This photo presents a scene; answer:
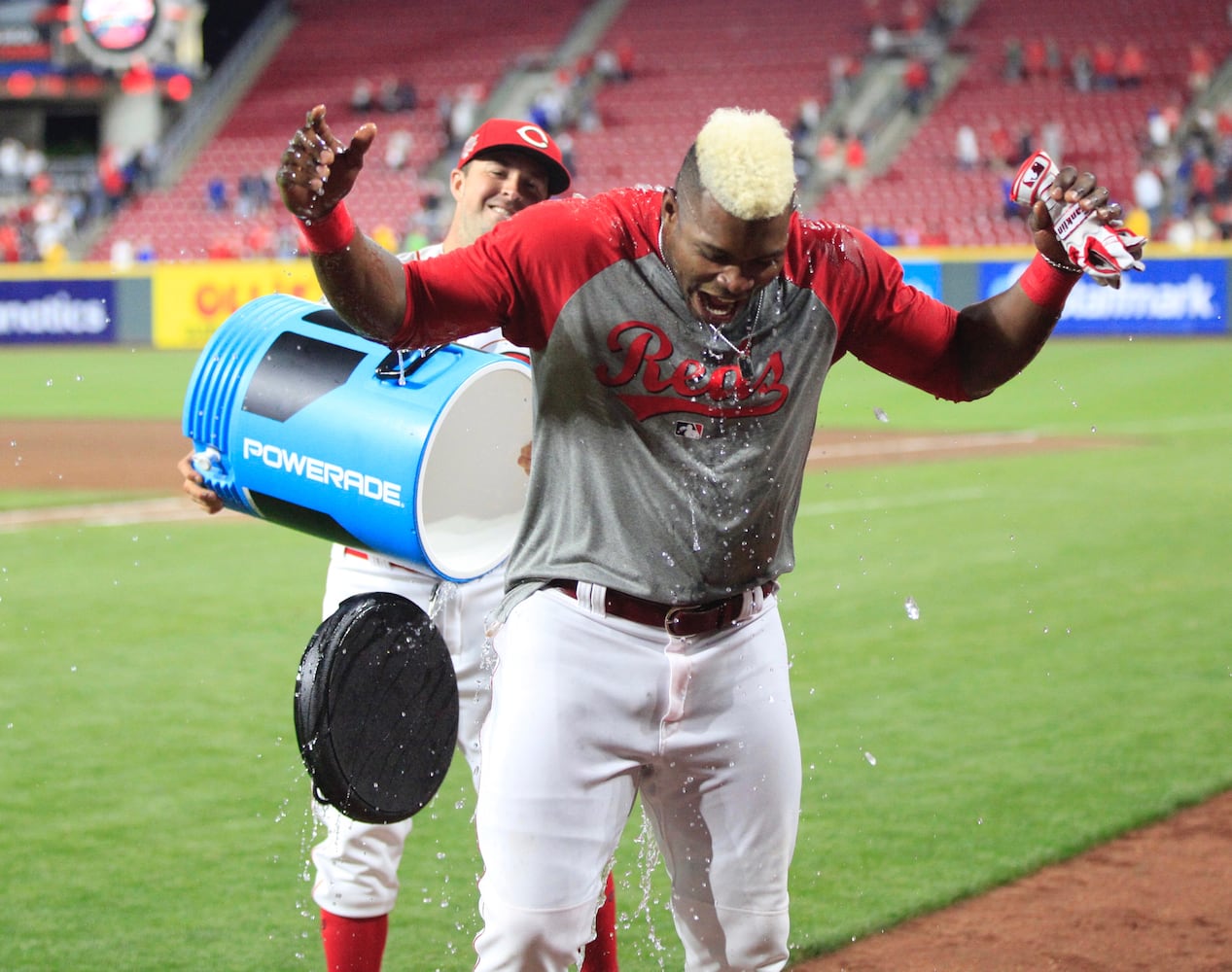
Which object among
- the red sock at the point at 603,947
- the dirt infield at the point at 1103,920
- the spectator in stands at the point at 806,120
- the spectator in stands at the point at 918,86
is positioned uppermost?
the spectator in stands at the point at 918,86

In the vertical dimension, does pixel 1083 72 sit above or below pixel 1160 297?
above

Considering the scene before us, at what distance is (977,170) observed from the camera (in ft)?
103

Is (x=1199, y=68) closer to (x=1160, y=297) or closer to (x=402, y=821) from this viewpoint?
(x=1160, y=297)

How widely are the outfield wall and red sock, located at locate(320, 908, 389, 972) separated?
22256mm

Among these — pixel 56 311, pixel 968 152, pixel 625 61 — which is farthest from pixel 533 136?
pixel 625 61

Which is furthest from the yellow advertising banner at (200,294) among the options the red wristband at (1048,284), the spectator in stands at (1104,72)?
the red wristband at (1048,284)

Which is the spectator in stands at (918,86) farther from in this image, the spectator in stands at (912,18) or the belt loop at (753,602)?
the belt loop at (753,602)

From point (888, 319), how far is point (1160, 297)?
941 inches

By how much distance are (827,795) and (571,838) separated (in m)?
3.37

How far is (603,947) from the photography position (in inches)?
159

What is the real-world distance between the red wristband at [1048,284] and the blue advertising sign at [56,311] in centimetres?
2726

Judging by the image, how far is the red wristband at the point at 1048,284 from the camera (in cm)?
319

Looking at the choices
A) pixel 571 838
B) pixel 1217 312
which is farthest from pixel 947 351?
pixel 1217 312

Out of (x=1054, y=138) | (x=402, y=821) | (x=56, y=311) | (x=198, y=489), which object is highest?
(x=1054, y=138)
